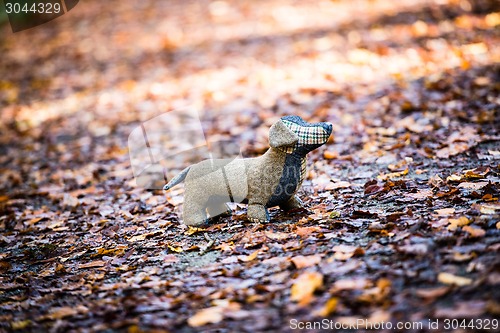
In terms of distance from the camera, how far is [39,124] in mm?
8930

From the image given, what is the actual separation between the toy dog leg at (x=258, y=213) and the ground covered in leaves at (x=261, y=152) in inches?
3.0

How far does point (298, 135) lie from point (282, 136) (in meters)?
0.12

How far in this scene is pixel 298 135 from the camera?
3.58 metres

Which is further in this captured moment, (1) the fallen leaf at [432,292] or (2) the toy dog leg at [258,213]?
(2) the toy dog leg at [258,213]

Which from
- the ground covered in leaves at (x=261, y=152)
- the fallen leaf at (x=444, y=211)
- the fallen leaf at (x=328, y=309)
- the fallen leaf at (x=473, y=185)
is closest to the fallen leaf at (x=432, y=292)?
the ground covered in leaves at (x=261, y=152)

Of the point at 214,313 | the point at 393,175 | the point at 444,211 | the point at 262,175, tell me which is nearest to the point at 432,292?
the point at 444,211

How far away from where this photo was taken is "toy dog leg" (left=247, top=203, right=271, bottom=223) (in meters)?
3.81

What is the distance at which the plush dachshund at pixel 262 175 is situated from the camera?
3596 millimetres

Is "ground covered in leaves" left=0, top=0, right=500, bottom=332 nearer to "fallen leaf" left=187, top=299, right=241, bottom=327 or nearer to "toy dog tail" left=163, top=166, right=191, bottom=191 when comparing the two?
"fallen leaf" left=187, top=299, right=241, bottom=327

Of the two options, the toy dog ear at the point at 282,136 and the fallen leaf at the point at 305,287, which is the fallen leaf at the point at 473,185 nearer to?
the toy dog ear at the point at 282,136

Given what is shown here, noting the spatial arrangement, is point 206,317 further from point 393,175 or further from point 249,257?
point 393,175

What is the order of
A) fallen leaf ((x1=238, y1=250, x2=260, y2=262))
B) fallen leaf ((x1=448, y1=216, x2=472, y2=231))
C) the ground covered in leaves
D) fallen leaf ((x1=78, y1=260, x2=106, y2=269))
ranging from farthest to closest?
fallen leaf ((x1=78, y1=260, x2=106, y2=269))
fallen leaf ((x1=238, y1=250, x2=260, y2=262))
fallen leaf ((x1=448, y1=216, x2=472, y2=231))
the ground covered in leaves

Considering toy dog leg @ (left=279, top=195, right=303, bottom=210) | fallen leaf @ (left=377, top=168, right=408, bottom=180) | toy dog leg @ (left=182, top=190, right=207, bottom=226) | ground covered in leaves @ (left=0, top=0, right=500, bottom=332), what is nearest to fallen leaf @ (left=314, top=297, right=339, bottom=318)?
ground covered in leaves @ (left=0, top=0, right=500, bottom=332)

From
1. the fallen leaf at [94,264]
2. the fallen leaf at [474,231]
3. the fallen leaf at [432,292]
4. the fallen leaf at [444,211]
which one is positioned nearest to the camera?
the fallen leaf at [432,292]
